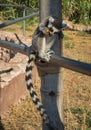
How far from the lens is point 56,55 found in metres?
1.47

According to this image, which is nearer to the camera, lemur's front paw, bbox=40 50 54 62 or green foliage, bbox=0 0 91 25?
lemur's front paw, bbox=40 50 54 62

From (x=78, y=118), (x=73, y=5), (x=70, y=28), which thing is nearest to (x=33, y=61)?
(x=78, y=118)

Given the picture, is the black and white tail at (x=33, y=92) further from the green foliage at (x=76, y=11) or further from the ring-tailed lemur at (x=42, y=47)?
the green foliage at (x=76, y=11)

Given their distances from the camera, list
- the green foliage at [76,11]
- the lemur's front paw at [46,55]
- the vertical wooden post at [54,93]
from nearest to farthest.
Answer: the lemur's front paw at [46,55]
the vertical wooden post at [54,93]
the green foliage at [76,11]

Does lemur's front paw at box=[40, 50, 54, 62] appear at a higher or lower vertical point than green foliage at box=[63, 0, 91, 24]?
higher

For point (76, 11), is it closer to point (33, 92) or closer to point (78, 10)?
point (78, 10)

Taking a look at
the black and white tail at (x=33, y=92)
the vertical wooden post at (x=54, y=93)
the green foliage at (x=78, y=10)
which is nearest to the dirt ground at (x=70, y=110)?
the vertical wooden post at (x=54, y=93)

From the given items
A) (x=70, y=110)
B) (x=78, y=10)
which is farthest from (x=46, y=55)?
(x=78, y=10)

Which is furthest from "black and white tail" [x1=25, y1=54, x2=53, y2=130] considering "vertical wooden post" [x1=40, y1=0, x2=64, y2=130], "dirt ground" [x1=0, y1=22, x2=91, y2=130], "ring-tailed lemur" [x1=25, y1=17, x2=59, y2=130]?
"dirt ground" [x1=0, y1=22, x2=91, y2=130]

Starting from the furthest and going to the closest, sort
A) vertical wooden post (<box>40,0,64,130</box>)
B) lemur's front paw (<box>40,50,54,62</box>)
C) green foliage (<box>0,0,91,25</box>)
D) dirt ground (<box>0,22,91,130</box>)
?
green foliage (<box>0,0,91,25</box>)
dirt ground (<box>0,22,91,130</box>)
vertical wooden post (<box>40,0,64,130</box>)
lemur's front paw (<box>40,50,54,62</box>)

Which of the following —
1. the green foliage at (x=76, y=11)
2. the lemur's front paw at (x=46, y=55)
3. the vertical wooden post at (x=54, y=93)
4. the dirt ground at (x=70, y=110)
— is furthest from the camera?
the green foliage at (x=76, y=11)

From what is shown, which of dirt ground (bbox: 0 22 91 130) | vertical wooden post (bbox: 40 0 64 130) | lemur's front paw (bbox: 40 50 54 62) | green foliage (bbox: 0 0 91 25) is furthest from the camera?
green foliage (bbox: 0 0 91 25)

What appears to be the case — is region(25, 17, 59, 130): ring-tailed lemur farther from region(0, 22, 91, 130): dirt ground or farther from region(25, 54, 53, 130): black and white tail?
region(0, 22, 91, 130): dirt ground

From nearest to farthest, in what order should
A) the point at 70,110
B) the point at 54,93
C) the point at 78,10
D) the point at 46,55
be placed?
the point at 46,55
the point at 54,93
the point at 70,110
the point at 78,10
